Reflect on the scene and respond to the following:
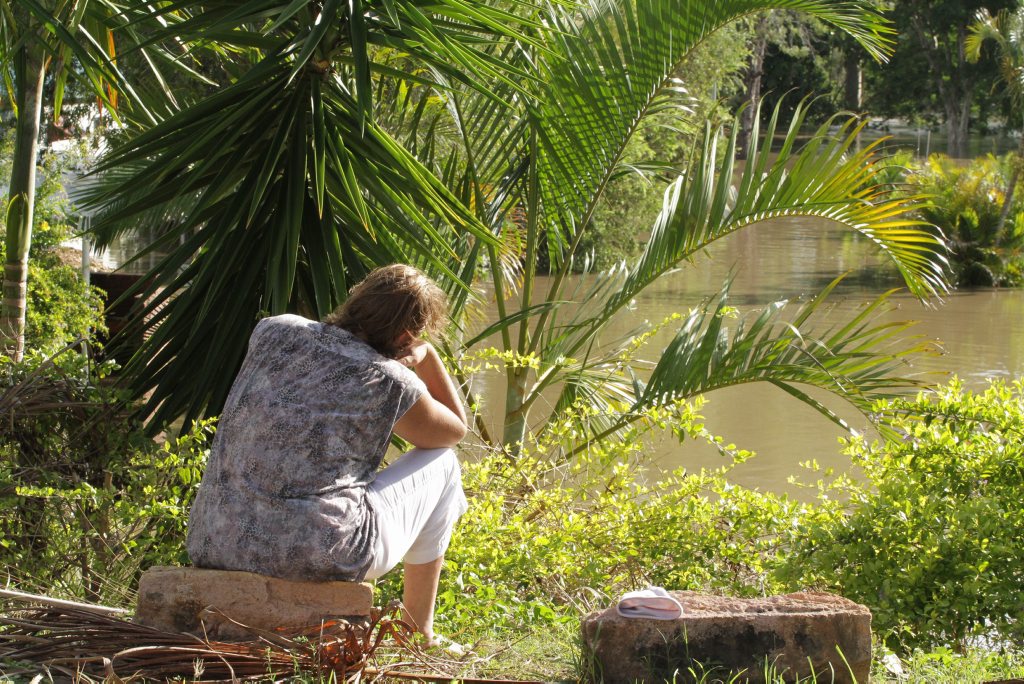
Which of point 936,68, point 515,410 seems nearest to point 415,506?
point 515,410

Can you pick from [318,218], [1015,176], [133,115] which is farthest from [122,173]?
[1015,176]

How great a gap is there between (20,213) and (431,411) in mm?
2463

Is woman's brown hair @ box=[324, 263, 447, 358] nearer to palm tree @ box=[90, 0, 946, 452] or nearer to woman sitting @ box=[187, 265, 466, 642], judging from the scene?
woman sitting @ box=[187, 265, 466, 642]

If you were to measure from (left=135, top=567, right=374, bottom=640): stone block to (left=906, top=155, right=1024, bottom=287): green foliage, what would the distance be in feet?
44.7

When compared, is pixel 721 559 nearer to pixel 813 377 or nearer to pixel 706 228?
pixel 813 377

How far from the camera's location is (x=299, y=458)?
258cm

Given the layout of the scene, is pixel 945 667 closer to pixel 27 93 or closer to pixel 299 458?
pixel 299 458

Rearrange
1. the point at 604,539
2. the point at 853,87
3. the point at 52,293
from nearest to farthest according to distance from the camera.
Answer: the point at 604,539 < the point at 52,293 < the point at 853,87

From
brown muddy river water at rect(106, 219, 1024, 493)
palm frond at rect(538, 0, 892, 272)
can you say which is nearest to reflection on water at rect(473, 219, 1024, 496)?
brown muddy river water at rect(106, 219, 1024, 493)

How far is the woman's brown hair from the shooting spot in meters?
2.75

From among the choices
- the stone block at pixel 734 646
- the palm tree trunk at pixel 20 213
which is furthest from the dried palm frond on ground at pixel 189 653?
the palm tree trunk at pixel 20 213

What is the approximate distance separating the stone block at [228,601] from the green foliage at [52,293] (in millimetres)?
1741

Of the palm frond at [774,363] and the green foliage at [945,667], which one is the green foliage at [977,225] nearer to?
the palm frond at [774,363]

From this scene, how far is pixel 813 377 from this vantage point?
171 inches
